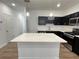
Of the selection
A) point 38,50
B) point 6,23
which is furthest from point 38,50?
point 6,23

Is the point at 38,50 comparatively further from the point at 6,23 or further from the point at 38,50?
the point at 6,23

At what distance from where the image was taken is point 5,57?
349 centimetres

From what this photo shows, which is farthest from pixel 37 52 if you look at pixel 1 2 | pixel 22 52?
pixel 1 2

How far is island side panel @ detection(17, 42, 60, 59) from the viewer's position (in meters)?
2.44

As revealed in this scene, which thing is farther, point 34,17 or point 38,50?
point 34,17

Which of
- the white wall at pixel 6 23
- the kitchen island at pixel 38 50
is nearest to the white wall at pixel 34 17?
the white wall at pixel 6 23

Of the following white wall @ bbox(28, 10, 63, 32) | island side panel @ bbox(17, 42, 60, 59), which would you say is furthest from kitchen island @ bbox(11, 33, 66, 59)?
white wall @ bbox(28, 10, 63, 32)

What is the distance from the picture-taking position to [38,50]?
246cm

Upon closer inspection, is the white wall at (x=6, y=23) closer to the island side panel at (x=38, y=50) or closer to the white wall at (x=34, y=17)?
the white wall at (x=34, y=17)

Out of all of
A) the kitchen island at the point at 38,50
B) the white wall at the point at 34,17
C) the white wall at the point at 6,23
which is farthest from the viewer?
the white wall at the point at 34,17

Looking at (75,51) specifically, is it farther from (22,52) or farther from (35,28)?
(35,28)

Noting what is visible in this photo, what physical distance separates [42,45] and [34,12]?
17.5 ft

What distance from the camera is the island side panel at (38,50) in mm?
2438

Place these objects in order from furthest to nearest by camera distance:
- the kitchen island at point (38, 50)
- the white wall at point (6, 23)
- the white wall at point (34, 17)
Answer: the white wall at point (34, 17)
the white wall at point (6, 23)
the kitchen island at point (38, 50)
